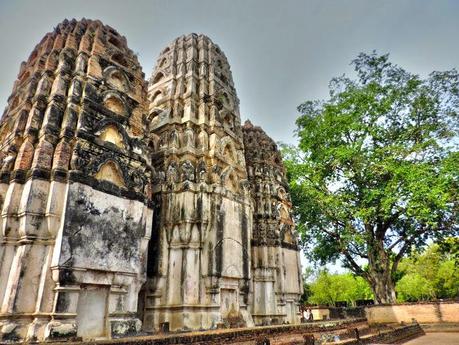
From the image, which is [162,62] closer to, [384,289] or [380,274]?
[380,274]

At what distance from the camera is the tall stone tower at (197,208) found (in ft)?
37.2

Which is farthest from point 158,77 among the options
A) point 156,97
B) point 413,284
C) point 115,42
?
point 413,284

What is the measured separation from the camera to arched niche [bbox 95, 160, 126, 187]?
9.11m

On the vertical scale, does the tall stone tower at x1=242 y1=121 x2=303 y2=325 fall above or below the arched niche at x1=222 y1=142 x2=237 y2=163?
below

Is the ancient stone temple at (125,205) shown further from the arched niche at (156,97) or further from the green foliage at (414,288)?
the green foliage at (414,288)

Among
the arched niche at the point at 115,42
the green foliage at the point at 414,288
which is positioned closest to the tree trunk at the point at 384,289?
the arched niche at the point at 115,42

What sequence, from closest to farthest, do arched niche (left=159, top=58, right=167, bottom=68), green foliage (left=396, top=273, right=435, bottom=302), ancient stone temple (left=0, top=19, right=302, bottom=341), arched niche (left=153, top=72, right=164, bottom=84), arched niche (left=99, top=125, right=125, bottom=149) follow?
ancient stone temple (left=0, top=19, right=302, bottom=341) < arched niche (left=99, top=125, right=125, bottom=149) < arched niche (left=153, top=72, right=164, bottom=84) < arched niche (left=159, top=58, right=167, bottom=68) < green foliage (left=396, top=273, right=435, bottom=302)

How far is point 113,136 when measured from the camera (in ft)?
32.9

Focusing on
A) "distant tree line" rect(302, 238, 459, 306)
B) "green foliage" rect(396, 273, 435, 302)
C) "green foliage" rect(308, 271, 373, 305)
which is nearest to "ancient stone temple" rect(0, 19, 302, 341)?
"distant tree line" rect(302, 238, 459, 306)

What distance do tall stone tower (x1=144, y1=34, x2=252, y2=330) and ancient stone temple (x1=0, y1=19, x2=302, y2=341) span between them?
53 mm

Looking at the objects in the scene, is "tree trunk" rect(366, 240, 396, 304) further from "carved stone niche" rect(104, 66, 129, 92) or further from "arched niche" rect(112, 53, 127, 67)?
"arched niche" rect(112, 53, 127, 67)

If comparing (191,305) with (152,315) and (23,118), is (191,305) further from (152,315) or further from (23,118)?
(23,118)

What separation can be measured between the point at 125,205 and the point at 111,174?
1.00 meters

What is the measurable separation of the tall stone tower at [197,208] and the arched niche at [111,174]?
3.42 meters
